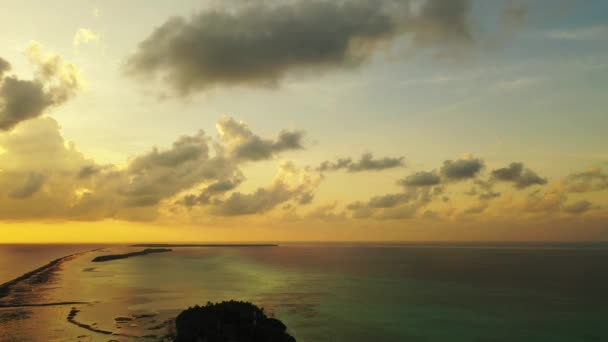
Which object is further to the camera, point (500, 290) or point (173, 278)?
point (173, 278)

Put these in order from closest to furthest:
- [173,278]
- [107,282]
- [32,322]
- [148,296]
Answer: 1. [32,322]
2. [148,296]
3. [107,282]
4. [173,278]

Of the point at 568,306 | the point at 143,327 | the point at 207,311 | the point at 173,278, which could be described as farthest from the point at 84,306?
the point at 568,306

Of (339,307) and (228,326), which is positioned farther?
(339,307)

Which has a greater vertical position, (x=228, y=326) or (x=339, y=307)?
(x=228, y=326)

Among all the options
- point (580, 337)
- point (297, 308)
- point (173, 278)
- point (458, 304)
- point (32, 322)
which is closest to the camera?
point (580, 337)

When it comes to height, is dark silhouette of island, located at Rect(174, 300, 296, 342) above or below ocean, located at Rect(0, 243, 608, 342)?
above

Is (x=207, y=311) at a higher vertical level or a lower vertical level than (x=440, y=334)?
higher

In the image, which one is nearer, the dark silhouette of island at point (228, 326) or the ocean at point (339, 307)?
the dark silhouette of island at point (228, 326)

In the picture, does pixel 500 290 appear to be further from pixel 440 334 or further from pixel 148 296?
pixel 148 296
